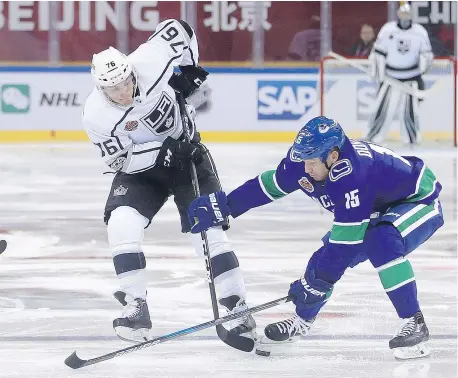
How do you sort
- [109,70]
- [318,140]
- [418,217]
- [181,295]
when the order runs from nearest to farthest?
[318,140] < [418,217] < [109,70] < [181,295]

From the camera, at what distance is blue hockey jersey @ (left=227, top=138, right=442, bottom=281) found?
358 cm

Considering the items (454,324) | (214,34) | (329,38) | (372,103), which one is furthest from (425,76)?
(454,324)

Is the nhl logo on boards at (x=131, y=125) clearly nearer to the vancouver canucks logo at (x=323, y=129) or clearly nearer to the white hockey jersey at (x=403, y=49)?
the vancouver canucks logo at (x=323, y=129)

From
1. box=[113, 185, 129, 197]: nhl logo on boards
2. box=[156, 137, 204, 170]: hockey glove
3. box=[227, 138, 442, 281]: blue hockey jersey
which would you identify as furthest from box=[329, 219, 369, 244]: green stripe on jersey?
box=[113, 185, 129, 197]: nhl logo on boards

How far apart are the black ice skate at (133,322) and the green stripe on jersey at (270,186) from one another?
549mm

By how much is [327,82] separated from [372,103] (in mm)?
466

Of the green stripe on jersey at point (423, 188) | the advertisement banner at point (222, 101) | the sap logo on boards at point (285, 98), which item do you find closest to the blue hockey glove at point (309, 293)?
the green stripe on jersey at point (423, 188)

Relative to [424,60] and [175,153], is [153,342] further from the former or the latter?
[424,60]

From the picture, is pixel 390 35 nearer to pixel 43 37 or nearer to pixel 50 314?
pixel 43 37

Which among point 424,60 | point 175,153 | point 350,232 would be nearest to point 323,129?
point 350,232

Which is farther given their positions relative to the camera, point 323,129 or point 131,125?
point 131,125

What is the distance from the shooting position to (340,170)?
3576 mm

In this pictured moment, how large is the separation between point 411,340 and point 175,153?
3.13 feet

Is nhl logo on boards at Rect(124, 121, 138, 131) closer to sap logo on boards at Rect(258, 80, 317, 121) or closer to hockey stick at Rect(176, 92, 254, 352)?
hockey stick at Rect(176, 92, 254, 352)
